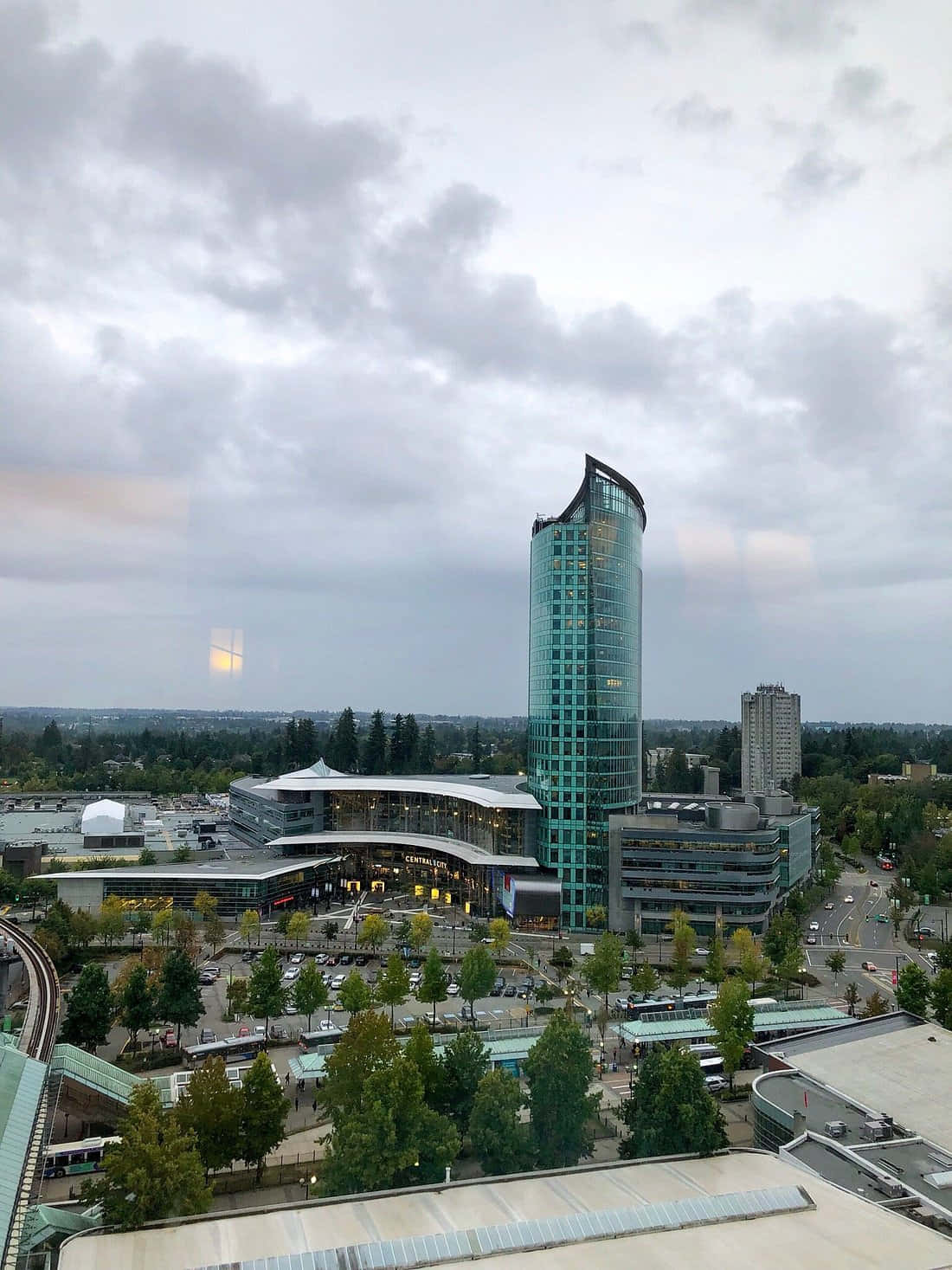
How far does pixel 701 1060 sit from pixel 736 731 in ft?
214

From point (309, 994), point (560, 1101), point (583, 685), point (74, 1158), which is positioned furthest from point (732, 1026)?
point (583, 685)

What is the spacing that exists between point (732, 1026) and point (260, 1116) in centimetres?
959

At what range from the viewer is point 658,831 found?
30.5m

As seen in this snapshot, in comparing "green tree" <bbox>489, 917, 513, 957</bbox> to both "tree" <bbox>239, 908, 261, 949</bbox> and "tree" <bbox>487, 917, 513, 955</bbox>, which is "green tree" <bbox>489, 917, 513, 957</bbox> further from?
"tree" <bbox>239, 908, 261, 949</bbox>

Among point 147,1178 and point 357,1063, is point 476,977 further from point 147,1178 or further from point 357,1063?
point 147,1178

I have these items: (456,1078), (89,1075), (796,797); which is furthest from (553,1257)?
(796,797)

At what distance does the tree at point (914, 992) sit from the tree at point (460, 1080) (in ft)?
36.8

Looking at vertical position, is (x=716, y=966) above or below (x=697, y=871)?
below

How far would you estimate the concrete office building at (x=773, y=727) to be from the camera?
76.9 meters

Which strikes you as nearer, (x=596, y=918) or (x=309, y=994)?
(x=309, y=994)

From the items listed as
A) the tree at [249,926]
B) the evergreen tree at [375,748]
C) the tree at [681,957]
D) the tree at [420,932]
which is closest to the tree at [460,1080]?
the tree at [681,957]

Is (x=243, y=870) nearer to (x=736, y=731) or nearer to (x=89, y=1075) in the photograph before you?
(x=89, y=1075)

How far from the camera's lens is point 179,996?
18609 mm

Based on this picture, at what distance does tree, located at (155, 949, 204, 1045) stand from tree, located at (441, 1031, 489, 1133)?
7476mm
